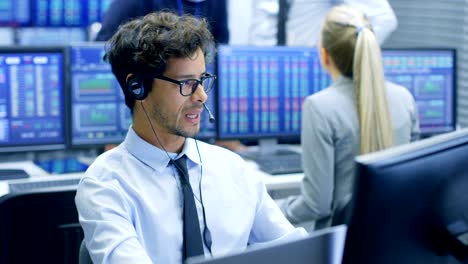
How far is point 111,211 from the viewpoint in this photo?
5.01 feet

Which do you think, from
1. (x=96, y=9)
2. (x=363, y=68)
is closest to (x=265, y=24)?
(x=96, y=9)

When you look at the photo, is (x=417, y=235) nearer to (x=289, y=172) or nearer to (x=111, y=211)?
(x=111, y=211)

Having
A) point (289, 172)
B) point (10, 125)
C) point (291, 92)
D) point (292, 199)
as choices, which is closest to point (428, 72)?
A: point (291, 92)

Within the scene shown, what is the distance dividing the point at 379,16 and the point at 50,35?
6.37 feet

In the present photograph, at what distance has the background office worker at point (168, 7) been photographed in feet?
11.6

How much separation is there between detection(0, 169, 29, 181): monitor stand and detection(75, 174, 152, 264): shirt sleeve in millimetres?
1321

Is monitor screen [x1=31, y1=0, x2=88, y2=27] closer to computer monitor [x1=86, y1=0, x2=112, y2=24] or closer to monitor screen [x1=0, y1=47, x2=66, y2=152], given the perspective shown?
computer monitor [x1=86, y1=0, x2=112, y2=24]

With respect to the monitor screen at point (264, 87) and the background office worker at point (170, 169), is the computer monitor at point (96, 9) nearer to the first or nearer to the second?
the monitor screen at point (264, 87)

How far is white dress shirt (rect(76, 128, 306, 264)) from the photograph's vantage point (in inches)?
59.3

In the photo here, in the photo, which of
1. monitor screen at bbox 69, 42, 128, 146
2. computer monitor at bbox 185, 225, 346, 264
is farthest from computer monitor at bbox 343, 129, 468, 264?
monitor screen at bbox 69, 42, 128, 146

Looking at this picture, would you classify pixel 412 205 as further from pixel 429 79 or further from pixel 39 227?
pixel 429 79

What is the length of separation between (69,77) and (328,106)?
1082 millimetres

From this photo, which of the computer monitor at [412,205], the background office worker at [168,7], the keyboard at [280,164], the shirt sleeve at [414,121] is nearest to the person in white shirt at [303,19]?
the background office worker at [168,7]

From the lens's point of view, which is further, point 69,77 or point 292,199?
point 69,77
